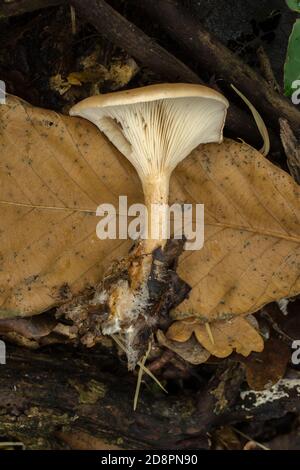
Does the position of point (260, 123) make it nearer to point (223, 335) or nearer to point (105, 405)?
point (223, 335)

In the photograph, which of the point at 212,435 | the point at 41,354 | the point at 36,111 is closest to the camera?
the point at 36,111

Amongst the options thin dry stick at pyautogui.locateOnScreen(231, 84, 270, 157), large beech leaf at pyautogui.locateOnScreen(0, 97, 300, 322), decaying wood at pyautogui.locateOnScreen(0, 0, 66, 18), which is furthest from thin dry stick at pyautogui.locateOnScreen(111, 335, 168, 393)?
decaying wood at pyautogui.locateOnScreen(0, 0, 66, 18)

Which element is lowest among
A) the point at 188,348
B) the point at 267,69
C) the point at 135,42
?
the point at 188,348

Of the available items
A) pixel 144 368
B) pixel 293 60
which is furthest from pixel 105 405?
pixel 293 60

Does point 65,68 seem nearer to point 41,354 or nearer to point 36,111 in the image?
point 36,111

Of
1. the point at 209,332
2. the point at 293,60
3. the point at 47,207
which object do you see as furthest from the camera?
the point at 209,332

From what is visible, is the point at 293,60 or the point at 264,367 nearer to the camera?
the point at 293,60

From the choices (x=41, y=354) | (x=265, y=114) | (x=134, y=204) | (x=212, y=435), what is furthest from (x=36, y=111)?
(x=212, y=435)
